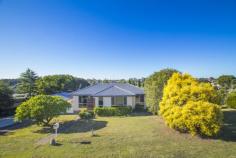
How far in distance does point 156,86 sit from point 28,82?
3612 centimetres

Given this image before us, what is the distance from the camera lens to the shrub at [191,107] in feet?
45.9

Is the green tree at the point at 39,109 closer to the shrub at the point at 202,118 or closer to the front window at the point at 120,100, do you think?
the front window at the point at 120,100

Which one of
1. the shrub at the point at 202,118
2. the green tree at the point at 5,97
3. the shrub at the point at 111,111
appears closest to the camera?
the shrub at the point at 202,118

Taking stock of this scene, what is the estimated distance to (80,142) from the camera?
45.3ft

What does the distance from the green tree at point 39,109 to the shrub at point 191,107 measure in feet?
35.6

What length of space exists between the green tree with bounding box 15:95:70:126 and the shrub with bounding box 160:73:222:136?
10.9m

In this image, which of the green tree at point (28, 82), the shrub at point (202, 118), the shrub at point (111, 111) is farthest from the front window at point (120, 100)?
the green tree at point (28, 82)

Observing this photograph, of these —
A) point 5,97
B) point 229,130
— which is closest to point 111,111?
point 229,130

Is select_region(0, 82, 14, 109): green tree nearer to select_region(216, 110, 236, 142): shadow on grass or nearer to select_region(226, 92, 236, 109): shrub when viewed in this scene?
select_region(216, 110, 236, 142): shadow on grass

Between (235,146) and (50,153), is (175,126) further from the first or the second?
(50,153)

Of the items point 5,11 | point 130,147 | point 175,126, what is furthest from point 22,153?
point 175,126

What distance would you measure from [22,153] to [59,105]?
8.46 meters

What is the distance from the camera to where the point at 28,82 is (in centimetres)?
4747

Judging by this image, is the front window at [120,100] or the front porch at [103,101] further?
the front window at [120,100]
